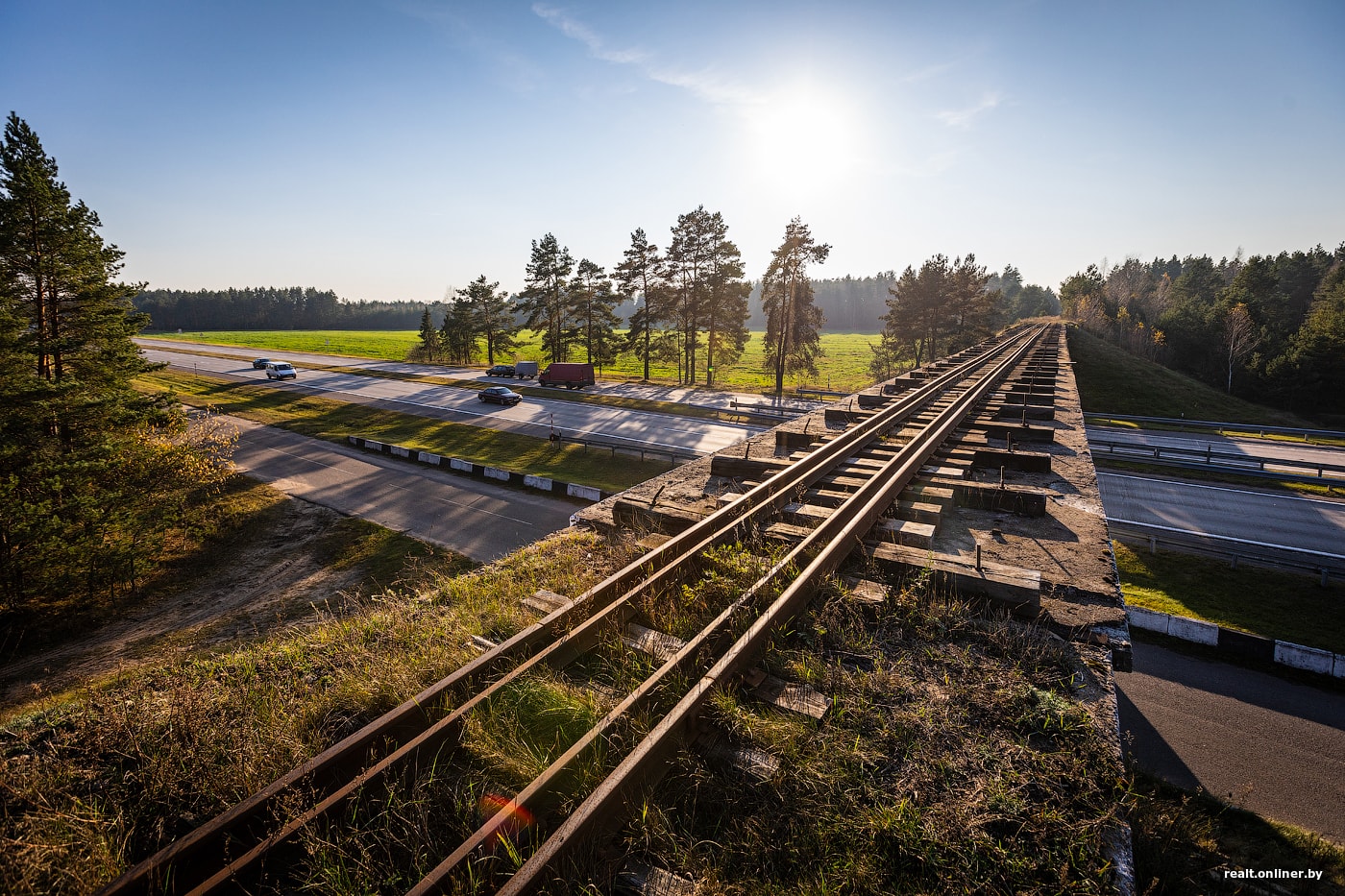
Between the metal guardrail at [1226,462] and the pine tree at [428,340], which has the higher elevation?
the pine tree at [428,340]

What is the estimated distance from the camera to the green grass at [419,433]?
24359 mm

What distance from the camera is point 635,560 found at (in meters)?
5.11

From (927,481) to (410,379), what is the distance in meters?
54.5

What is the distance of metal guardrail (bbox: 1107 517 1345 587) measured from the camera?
1369 centimetres

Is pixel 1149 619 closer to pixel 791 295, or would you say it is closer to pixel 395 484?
pixel 395 484

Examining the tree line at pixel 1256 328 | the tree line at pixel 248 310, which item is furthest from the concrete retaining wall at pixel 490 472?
the tree line at pixel 248 310

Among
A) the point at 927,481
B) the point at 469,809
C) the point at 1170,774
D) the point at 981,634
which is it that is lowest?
the point at 1170,774

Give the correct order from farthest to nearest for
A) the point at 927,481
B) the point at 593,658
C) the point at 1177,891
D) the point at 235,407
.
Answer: the point at 235,407
the point at 927,481
the point at 593,658
the point at 1177,891

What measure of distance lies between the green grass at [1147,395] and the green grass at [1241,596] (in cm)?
2580

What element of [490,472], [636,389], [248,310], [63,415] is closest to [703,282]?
[636,389]

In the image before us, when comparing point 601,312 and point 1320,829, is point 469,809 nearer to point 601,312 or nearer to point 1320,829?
point 1320,829

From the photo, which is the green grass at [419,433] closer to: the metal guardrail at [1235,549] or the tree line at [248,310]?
the metal guardrail at [1235,549]

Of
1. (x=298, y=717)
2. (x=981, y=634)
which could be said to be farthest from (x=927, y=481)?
(x=298, y=717)

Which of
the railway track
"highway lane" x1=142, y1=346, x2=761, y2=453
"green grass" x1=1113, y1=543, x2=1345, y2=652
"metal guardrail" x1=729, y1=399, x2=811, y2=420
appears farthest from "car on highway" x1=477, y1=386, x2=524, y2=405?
the railway track
